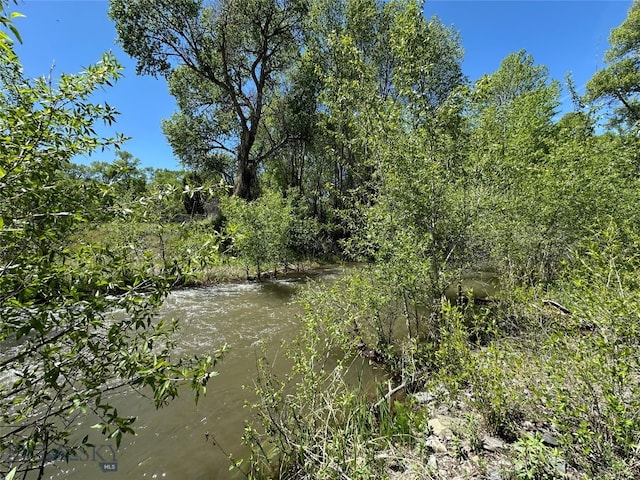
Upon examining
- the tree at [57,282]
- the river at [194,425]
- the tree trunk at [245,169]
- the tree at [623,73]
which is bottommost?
the river at [194,425]

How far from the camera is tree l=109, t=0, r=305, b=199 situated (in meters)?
16.7

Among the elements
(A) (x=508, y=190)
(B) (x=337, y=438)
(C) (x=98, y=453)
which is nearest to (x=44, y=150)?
(B) (x=337, y=438)

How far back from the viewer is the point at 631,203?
725 cm

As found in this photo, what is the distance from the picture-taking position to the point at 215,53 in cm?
1864

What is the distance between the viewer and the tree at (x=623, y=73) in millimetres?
18016

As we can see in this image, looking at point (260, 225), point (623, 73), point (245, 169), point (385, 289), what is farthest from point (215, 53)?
point (623, 73)

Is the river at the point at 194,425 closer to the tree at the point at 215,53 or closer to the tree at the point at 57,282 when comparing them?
the tree at the point at 57,282

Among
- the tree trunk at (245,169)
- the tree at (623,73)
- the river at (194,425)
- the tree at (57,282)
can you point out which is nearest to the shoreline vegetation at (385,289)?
the tree at (57,282)

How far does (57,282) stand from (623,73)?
29267 mm

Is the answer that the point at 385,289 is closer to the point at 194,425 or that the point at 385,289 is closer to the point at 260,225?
the point at 194,425

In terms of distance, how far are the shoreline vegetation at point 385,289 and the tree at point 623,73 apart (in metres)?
12.4

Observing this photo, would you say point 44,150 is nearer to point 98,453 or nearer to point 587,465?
point 98,453

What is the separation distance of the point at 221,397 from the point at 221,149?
22.6 meters

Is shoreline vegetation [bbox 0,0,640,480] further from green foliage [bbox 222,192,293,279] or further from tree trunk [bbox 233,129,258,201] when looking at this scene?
tree trunk [bbox 233,129,258,201]
